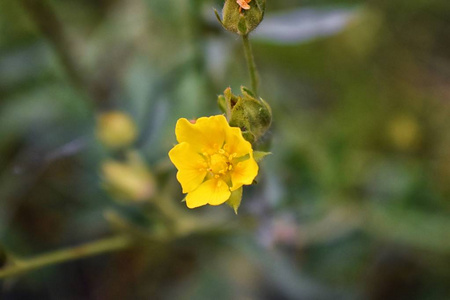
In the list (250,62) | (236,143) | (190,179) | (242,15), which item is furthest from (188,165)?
(242,15)

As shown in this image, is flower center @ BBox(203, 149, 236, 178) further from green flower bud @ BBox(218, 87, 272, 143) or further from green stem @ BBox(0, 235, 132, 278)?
green stem @ BBox(0, 235, 132, 278)

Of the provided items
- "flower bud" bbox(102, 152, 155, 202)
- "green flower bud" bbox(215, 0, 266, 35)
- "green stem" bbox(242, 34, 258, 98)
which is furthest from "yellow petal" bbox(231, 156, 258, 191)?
"flower bud" bbox(102, 152, 155, 202)

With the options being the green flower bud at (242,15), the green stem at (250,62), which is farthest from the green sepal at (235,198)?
the green flower bud at (242,15)

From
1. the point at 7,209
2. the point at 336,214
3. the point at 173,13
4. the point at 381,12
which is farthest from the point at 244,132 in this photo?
the point at 381,12

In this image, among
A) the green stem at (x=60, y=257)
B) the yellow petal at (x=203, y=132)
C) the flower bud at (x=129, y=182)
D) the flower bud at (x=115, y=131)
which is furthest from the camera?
the flower bud at (x=115, y=131)

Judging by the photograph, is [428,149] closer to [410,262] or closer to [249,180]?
[410,262]

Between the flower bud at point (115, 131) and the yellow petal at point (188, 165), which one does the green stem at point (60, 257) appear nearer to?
the flower bud at point (115, 131)
